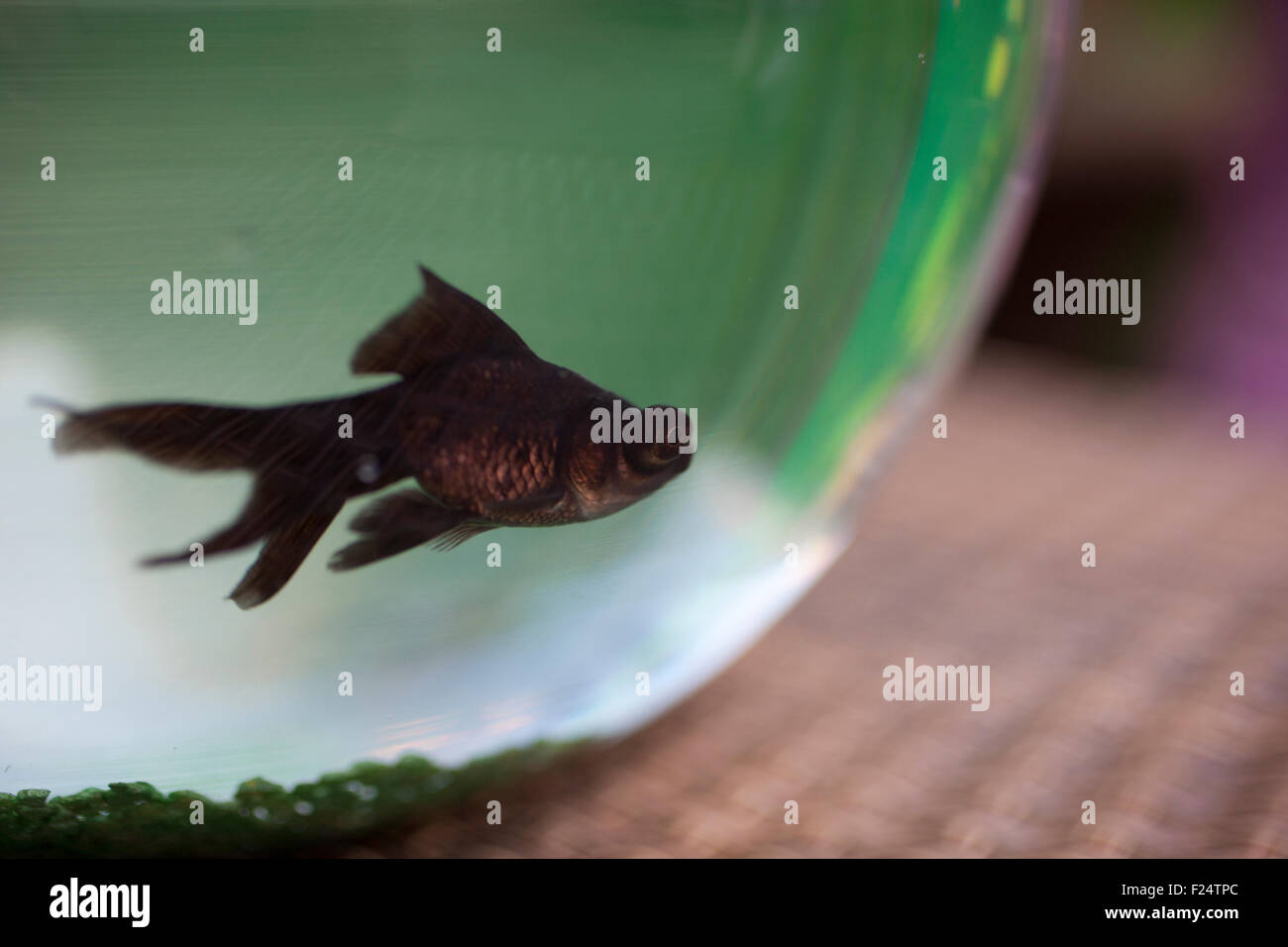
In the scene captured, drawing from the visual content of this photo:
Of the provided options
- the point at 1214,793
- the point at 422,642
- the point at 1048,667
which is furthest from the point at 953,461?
the point at 422,642

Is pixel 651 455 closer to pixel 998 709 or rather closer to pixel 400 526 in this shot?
→ pixel 400 526

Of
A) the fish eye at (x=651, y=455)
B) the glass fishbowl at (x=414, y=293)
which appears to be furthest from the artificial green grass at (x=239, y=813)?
the fish eye at (x=651, y=455)

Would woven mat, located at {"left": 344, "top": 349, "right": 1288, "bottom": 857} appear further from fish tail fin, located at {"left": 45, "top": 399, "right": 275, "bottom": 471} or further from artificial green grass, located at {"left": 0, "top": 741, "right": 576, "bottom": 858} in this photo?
fish tail fin, located at {"left": 45, "top": 399, "right": 275, "bottom": 471}

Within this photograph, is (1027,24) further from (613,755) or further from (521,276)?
(613,755)

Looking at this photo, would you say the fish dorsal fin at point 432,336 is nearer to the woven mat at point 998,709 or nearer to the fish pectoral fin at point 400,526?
the fish pectoral fin at point 400,526

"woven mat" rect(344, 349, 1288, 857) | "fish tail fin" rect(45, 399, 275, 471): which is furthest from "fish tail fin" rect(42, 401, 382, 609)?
"woven mat" rect(344, 349, 1288, 857)

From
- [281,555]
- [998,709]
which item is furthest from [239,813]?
[998,709]
